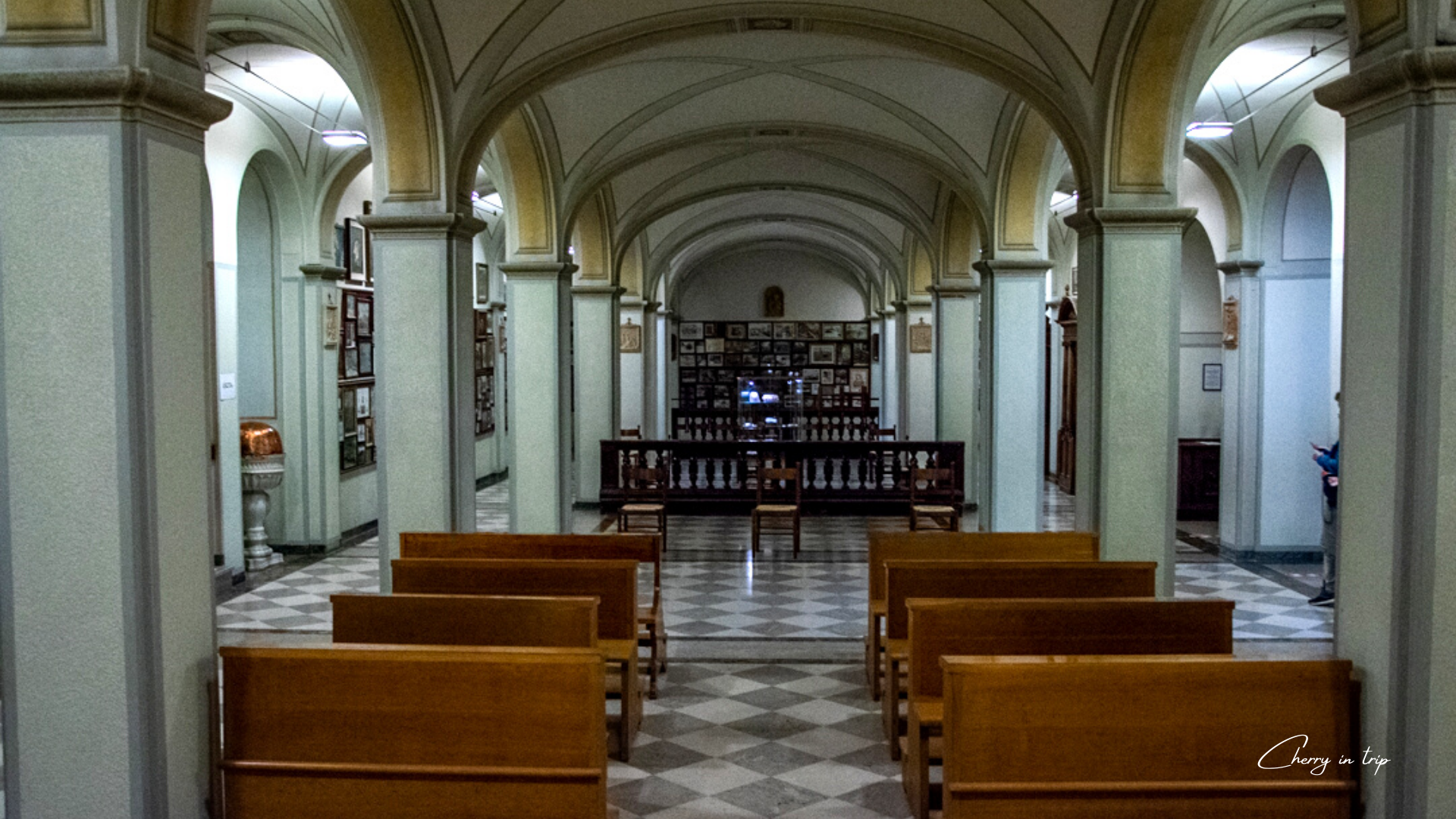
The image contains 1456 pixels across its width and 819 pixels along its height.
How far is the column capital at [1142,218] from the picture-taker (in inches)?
295

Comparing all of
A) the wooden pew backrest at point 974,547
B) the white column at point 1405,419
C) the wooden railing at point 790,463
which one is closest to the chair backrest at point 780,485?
the wooden railing at point 790,463

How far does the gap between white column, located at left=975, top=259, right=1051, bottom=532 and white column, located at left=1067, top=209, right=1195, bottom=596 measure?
389 cm

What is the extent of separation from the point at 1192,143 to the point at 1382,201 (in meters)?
8.18

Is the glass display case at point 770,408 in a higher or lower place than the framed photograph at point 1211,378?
lower

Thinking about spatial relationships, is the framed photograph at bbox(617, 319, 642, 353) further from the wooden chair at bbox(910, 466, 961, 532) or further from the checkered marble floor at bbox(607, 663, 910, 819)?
the checkered marble floor at bbox(607, 663, 910, 819)

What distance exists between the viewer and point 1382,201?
4.05m

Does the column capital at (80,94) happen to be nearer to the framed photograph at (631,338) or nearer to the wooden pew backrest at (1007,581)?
the wooden pew backrest at (1007,581)

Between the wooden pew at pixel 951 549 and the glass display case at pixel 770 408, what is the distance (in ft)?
40.9

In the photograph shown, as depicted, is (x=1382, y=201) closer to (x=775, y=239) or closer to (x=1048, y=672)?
(x=1048, y=672)

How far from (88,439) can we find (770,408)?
2071 centimetres

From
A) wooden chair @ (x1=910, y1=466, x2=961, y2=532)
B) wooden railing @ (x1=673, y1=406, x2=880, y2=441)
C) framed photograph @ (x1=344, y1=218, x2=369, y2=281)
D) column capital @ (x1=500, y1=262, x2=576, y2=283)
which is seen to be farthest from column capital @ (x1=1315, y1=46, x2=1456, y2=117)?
wooden railing @ (x1=673, y1=406, x2=880, y2=441)

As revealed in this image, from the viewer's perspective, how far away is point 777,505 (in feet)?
40.5

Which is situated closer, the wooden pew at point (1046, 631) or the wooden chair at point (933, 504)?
the wooden pew at point (1046, 631)

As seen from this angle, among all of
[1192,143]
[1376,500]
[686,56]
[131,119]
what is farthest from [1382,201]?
[1192,143]
